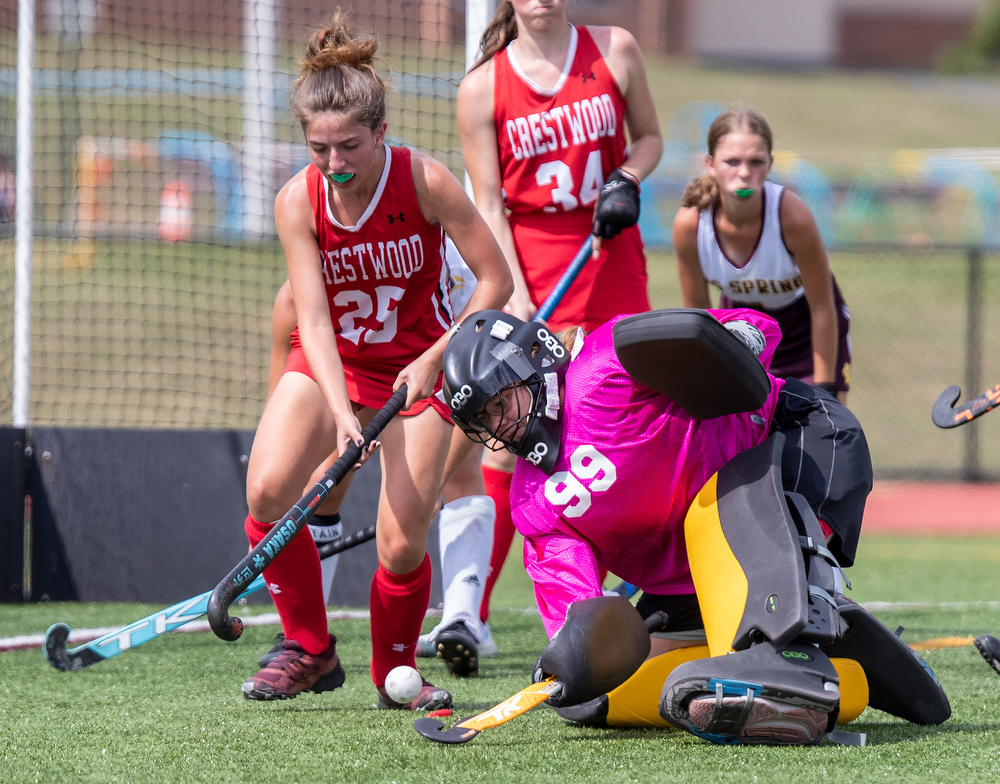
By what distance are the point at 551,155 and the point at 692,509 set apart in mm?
1403

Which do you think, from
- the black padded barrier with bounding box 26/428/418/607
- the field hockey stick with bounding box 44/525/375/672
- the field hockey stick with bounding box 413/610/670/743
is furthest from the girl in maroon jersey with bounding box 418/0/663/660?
the black padded barrier with bounding box 26/428/418/607

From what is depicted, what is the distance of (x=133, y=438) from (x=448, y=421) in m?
2.04

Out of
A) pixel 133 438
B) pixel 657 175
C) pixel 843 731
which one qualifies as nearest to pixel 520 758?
pixel 843 731

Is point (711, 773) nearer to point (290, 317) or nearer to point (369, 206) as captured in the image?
point (369, 206)

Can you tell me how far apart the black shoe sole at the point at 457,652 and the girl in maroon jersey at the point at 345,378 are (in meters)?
0.17

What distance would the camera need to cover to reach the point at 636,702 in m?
2.53

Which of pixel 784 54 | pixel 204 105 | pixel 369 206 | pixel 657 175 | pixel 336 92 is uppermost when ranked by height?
pixel 784 54

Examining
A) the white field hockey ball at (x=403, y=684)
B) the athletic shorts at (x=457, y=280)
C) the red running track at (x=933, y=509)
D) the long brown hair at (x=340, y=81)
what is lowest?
the red running track at (x=933, y=509)

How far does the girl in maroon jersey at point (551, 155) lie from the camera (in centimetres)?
351

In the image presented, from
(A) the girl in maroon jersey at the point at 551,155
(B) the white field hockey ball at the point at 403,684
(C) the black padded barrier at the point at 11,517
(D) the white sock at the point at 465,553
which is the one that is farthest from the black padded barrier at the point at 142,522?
(B) the white field hockey ball at the point at 403,684

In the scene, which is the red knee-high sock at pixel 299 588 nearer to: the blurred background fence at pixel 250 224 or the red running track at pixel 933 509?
the blurred background fence at pixel 250 224

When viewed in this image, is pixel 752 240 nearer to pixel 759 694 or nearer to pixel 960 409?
pixel 960 409

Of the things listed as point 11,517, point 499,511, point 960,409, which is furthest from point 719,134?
point 11,517

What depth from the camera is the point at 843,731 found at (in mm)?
2422
